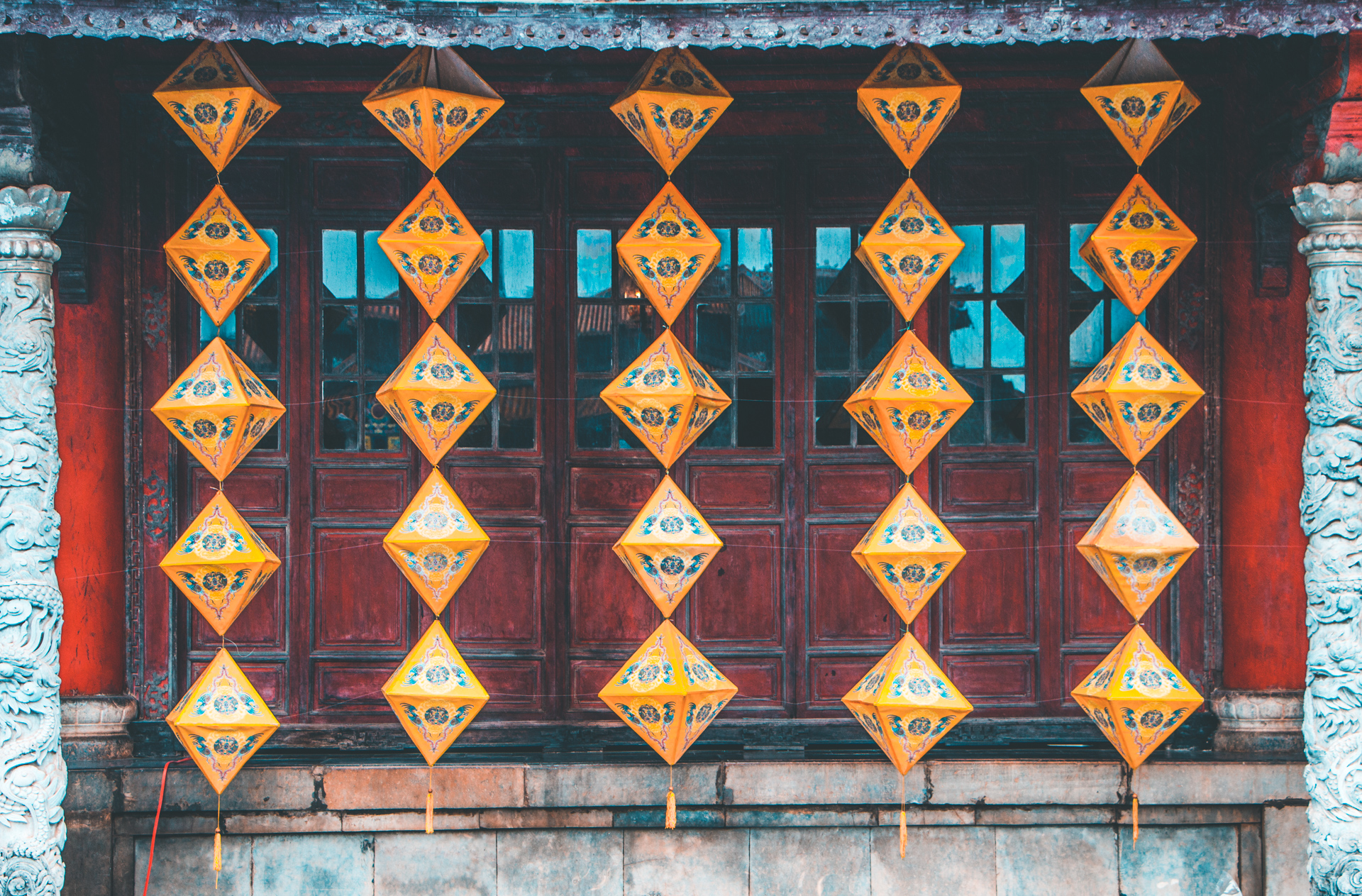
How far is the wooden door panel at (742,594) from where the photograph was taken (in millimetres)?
5941

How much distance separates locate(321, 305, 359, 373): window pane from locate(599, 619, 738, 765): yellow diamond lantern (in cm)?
239

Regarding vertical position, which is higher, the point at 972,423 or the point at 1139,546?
the point at 972,423

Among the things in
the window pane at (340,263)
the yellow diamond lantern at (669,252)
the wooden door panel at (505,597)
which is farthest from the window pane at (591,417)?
the window pane at (340,263)

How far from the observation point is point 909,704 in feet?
16.4

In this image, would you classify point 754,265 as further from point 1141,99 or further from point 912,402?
point 1141,99

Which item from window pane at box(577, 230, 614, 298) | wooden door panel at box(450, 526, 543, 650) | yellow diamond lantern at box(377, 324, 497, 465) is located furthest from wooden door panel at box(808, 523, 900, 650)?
yellow diamond lantern at box(377, 324, 497, 465)

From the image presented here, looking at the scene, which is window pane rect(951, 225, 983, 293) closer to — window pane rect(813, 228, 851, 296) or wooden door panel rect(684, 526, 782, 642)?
window pane rect(813, 228, 851, 296)

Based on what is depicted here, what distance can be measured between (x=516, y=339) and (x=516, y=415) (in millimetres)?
433

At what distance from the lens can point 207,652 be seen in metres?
5.89

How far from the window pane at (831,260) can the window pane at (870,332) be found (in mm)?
171

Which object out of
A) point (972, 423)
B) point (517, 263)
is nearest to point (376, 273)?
point (517, 263)

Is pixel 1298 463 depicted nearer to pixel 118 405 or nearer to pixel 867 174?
pixel 867 174

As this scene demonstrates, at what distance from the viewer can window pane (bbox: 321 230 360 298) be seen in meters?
5.96

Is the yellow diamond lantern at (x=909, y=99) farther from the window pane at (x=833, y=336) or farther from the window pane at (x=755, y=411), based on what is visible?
the window pane at (x=755, y=411)
